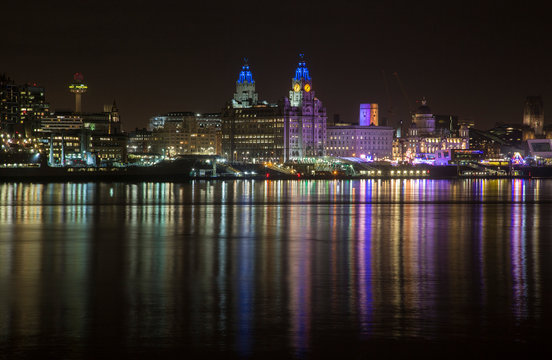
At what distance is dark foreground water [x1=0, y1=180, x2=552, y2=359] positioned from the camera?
505 inches

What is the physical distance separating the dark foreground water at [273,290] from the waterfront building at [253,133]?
145m

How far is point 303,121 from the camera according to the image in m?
183

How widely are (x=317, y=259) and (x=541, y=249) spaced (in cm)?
879

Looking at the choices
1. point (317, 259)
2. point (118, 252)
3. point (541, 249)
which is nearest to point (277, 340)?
point (317, 259)

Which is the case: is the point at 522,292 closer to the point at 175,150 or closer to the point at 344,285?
the point at 344,285

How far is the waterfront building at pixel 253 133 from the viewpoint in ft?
591

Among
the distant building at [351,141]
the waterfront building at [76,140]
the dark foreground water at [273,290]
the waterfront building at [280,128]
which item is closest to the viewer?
the dark foreground water at [273,290]

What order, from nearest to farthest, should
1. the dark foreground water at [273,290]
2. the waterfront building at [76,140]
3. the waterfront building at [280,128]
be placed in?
the dark foreground water at [273,290]
the waterfront building at [76,140]
the waterfront building at [280,128]

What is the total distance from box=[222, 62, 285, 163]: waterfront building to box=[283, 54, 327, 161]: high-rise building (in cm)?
207

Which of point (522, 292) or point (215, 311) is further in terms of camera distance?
point (522, 292)

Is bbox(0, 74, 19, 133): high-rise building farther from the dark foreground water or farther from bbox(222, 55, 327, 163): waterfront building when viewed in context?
the dark foreground water

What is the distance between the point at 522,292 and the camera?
17484mm

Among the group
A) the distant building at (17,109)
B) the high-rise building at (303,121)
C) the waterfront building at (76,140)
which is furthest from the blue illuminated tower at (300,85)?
the distant building at (17,109)

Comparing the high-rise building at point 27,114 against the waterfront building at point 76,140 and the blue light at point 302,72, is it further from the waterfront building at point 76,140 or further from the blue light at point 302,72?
the blue light at point 302,72
